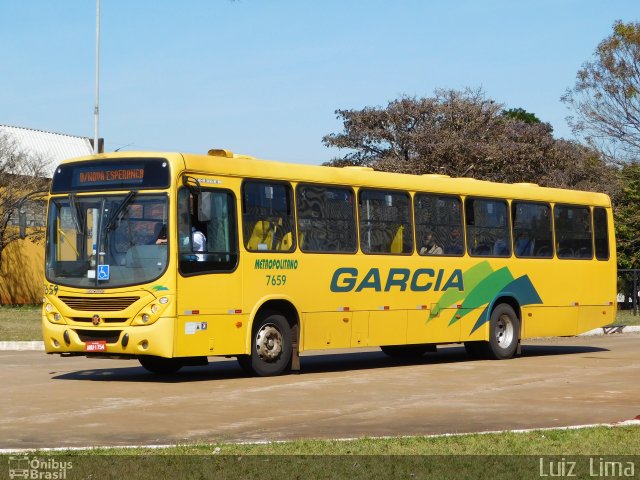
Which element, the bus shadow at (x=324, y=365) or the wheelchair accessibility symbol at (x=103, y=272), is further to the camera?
the bus shadow at (x=324, y=365)

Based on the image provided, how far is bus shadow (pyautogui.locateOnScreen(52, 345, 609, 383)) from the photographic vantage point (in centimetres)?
1864

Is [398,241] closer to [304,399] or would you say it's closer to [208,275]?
[208,275]

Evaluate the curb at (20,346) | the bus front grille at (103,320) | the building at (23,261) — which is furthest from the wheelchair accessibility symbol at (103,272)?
the building at (23,261)

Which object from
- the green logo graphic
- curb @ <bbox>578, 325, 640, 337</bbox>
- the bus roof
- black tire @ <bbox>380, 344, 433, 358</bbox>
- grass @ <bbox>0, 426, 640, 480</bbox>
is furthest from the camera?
curb @ <bbox>578, 325, 640, 337</bbox>

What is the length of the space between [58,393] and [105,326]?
1838 mm

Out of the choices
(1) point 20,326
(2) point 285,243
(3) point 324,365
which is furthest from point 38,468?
(1) point 20,326

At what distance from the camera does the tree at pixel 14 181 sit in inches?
1986

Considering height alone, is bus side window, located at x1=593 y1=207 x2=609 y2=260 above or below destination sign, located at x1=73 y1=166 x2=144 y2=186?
below

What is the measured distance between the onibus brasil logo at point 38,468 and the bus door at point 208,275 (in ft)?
25.8

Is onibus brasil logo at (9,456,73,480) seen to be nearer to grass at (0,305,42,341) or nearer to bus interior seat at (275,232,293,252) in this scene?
bus interior seat at (275,232,293,252)

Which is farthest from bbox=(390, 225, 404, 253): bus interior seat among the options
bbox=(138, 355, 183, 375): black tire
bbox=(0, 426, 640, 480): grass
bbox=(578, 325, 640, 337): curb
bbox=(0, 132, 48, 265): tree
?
bbox=(0, 132, 48, 265): tree

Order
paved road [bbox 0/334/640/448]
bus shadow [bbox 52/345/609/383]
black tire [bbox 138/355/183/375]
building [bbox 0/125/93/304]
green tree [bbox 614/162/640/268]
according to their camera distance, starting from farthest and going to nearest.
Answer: green tree [bbox 614/162/640/268] < building [bbox 0/125/93/304] < black tire [bbox 138/355/183/375] < bus shadow [bbox 52/345/609/383] < paved road [bbox 0/334/640/448]

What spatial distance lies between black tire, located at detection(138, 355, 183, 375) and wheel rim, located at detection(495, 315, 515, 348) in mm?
6835

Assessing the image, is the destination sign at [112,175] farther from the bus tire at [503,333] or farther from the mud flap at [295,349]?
the bus tire at [503,333]
